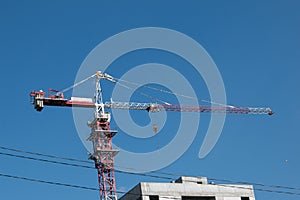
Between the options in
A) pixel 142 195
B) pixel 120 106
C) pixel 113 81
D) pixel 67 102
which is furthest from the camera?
pixel 113 81

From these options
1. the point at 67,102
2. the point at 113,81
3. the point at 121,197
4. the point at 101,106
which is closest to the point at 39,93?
the point at 67,102

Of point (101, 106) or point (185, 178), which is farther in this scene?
point (101, 106)

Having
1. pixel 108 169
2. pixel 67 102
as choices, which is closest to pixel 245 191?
pixel 108 169

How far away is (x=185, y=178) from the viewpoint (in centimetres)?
7038

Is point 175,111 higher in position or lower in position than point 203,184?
higher

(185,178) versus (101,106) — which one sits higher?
(101,106)

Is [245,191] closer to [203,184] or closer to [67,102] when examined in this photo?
[203,184]

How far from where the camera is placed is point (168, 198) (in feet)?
221

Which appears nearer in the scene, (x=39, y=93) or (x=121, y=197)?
(x=121, y=197)

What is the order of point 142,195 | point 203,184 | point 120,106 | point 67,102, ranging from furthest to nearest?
point 120,106, point 67,102, point 203,184, point 142,195

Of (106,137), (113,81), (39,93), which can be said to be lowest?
(106,137)

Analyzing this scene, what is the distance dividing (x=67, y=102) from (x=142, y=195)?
6536 cm

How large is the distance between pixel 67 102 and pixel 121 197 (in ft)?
200

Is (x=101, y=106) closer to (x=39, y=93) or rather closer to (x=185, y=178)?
(x=39, y=93)
